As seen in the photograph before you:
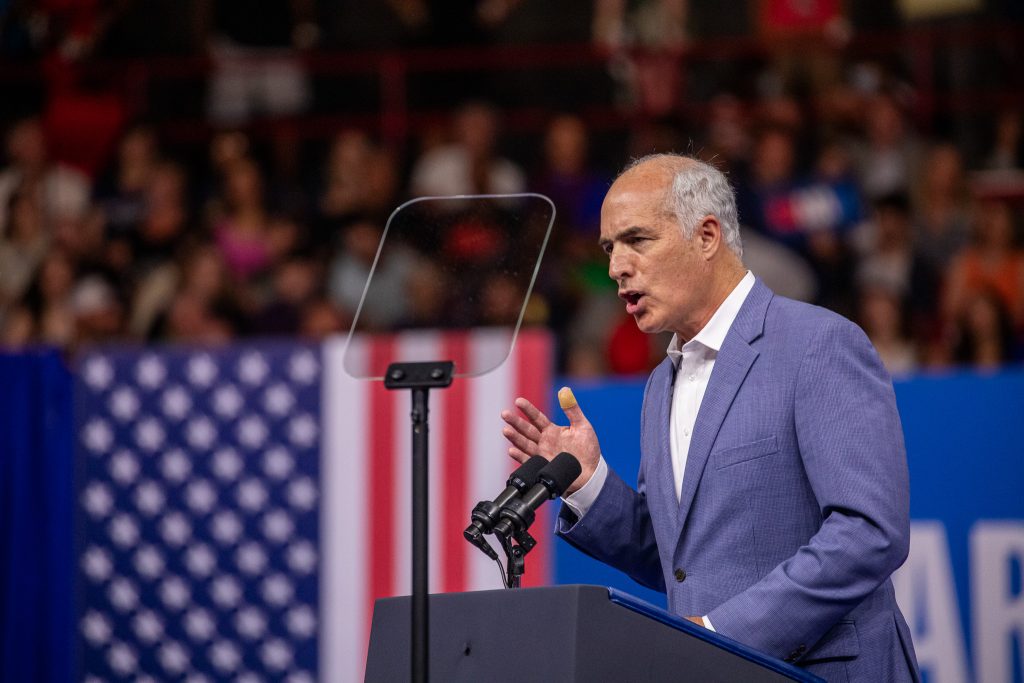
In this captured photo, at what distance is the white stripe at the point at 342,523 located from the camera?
174 inches

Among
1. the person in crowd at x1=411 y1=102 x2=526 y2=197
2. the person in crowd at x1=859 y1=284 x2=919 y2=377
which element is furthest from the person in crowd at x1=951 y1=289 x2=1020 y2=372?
the person in crowd at x1=411 y1=102 x2=526 y2=197

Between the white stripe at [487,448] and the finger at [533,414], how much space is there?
1944mm

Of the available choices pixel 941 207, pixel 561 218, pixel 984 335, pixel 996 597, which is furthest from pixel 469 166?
pixel 996 597

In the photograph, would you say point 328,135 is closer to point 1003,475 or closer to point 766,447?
point 1003,475

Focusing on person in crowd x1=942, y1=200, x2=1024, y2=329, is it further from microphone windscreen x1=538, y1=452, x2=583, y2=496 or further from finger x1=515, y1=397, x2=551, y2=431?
microphone windscreen x1=538, y1=452, x2=583, y2=496

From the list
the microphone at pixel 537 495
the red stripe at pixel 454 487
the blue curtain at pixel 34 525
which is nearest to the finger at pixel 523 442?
the microphone at pixel 537 495

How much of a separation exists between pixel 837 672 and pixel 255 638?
9.10 feet

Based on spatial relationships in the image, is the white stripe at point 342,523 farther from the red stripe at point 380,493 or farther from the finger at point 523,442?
the finger at point 523,442

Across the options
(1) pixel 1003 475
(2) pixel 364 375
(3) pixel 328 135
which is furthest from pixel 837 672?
(3) pixel 328 135

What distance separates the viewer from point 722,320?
7.94 ft

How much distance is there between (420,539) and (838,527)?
62cm

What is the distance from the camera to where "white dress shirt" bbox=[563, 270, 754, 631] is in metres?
2.41

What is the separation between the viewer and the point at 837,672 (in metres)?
2.15

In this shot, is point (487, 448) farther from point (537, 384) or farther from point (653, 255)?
point (653, 255)
